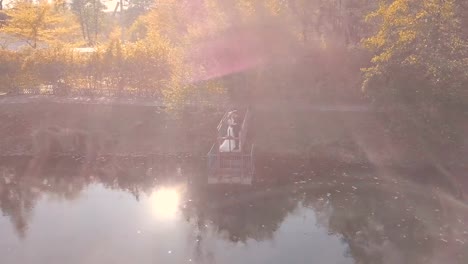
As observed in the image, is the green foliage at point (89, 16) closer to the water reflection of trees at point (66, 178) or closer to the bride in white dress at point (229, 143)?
the water reflection of trees at point (66, 178)

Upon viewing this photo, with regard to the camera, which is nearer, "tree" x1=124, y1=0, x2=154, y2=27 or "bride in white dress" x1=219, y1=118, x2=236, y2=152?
"bride in white dress" x1=219, y1=118, x2=236, y2=152

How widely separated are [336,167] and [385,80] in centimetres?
504

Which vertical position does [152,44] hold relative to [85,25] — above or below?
below

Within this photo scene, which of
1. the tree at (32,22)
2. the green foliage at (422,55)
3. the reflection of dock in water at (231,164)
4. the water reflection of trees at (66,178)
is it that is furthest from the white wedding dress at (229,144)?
the tree at (32,22)

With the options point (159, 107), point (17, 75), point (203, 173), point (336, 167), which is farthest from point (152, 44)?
point (336, 167)

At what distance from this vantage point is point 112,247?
524 inches

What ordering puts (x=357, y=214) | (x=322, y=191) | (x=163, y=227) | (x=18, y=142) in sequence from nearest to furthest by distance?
(x=163, y=227)
(x=357, y=214)
(x=322, y=191)
(x=18, y=142)

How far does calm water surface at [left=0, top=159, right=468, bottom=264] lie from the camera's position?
12977 mm

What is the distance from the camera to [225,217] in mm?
15359

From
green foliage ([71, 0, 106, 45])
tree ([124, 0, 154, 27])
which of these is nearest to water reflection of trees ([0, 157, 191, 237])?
green foliage ([71, 0, 106, 45])

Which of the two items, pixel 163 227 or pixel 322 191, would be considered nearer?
pixel 163 227

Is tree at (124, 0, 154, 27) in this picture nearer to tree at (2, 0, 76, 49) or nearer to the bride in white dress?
tree at (2, 0, 76, 49)

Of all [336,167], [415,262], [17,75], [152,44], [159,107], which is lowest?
[415,262]

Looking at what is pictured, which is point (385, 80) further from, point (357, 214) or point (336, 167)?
point (357, 214)
